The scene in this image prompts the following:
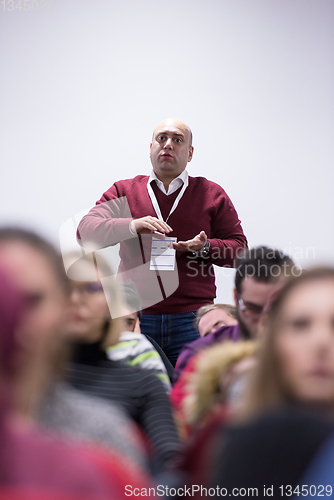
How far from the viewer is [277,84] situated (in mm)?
2980

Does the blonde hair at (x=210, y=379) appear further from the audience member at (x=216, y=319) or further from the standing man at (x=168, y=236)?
the standing man at (x=168, y=236)

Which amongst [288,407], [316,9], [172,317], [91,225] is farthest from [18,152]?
[288,407]

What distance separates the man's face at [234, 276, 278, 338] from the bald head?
1135 millimetres

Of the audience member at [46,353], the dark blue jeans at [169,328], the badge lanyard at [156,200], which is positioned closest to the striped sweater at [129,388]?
the audience member at [46,353]

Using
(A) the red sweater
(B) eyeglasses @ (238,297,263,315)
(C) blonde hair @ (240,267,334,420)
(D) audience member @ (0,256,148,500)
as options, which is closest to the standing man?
(A) the red sweater

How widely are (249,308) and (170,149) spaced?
1.27 metres

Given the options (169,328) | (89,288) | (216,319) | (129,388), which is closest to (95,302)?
(89,288)

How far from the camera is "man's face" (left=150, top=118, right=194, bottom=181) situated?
1.90 m

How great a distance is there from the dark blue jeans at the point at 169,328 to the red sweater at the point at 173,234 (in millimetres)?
32

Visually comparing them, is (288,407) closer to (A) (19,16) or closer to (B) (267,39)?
(B) (267,39)

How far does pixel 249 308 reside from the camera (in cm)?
75

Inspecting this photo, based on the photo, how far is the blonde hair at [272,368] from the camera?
1.37 ft

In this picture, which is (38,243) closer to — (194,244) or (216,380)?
(216,380)

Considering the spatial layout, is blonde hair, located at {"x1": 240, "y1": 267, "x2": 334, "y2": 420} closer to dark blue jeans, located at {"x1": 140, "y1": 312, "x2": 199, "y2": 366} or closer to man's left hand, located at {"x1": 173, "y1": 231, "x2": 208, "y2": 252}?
man's left hand, located at {"x1": 173, "y1": 231, "x2": 208, "y2": 252}
